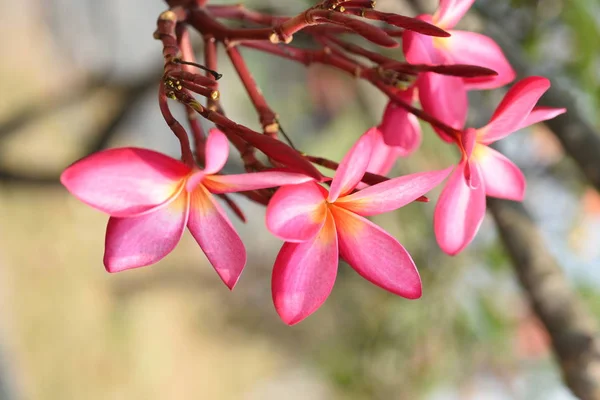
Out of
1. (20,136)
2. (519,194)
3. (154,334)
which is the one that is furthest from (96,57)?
(519,194)

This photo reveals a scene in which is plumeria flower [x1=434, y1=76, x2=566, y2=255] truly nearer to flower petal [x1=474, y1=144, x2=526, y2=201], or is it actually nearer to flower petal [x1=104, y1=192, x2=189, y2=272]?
flower petal [x1=474, y1=144, x2=526, y2=201]

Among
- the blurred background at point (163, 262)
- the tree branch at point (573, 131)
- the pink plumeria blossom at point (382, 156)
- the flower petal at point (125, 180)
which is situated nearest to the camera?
the flower petal at point (125, 180)

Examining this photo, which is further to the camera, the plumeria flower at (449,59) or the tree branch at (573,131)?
the tree branch at (573,131)

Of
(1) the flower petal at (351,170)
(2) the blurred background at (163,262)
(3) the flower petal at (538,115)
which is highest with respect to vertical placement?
(3) the flower petal at (538,115)

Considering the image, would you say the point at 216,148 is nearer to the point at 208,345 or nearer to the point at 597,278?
the point at 597,278

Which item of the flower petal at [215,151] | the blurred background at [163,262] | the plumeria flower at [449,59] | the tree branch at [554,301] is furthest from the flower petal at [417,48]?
the blurred background at [163,262]

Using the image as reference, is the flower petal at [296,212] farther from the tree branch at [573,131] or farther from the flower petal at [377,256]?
the tree branch at [573,131]

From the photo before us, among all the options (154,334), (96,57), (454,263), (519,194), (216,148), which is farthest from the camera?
(154,334)
